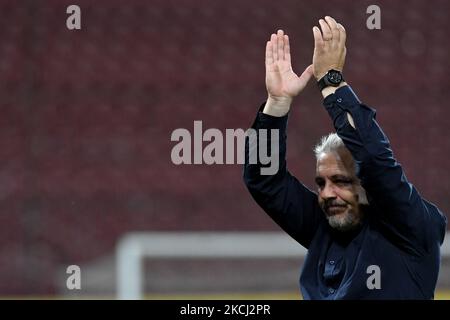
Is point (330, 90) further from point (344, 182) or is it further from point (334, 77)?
point (344, 182)

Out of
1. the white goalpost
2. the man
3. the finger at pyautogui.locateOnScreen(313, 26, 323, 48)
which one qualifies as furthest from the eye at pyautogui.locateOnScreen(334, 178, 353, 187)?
the white goalpost

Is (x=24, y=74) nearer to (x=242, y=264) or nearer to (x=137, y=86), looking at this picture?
(x=137, y=86)

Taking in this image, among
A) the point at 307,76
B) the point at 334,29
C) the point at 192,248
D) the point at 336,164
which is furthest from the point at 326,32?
the point at 192,248

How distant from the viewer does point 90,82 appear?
4410 millimetres

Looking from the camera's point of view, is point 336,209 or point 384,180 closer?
point 384,180

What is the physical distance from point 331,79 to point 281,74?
0.16m

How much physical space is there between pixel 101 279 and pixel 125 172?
491 mm

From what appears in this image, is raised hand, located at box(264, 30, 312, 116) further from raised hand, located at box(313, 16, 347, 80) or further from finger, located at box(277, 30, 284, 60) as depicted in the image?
raised hand, located at box(313, 16, 347, 80)

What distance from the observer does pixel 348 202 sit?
202 cm

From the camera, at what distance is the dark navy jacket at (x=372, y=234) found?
6.20 feet

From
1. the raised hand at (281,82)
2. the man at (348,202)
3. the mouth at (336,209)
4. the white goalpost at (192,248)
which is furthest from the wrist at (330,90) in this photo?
the white goalpost at (192,248)

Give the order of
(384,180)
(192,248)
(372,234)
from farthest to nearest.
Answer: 1. (192,248)
2. (372,234)
3. (384,180)

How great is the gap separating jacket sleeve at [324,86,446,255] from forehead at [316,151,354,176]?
0.34 ft
